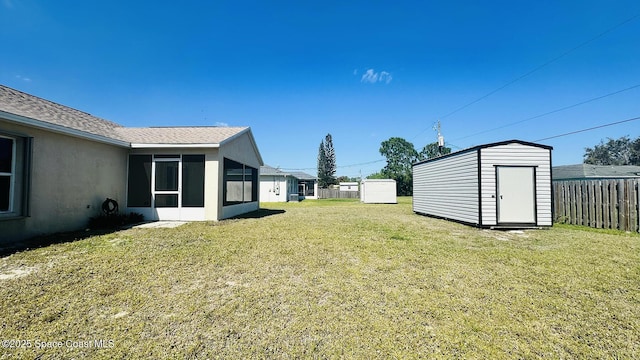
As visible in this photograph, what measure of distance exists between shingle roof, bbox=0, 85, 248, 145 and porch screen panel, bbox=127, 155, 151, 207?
0.77 meters

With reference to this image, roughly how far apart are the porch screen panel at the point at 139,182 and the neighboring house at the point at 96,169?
4cm

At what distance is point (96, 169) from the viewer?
25.0 feet

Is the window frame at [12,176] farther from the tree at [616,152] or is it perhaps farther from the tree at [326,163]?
the tree at [616,152]

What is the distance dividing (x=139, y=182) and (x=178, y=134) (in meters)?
2.41

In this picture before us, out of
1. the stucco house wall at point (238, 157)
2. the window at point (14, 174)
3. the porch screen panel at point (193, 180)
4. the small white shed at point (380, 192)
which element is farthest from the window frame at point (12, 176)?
the small white shed at point (380, 192)

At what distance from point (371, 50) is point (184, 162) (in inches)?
482

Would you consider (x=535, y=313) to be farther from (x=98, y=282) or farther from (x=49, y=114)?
(x=49, y=114)

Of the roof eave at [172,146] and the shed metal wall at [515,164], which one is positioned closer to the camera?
the shed metal wall at [515,164]

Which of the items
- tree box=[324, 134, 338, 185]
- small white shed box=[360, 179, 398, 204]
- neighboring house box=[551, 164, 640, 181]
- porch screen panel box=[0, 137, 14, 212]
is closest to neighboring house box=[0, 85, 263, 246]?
porch screen panel box=[0, 137, 14, 212]

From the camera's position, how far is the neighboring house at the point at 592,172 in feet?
73.0

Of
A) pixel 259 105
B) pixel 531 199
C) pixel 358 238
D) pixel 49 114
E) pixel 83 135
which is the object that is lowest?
pixel 358 238

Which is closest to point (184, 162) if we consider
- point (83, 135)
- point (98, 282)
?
point (83, 135)

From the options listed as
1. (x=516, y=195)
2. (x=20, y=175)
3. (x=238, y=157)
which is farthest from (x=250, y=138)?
(x=516, y=195)

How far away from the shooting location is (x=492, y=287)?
3.27 meters
